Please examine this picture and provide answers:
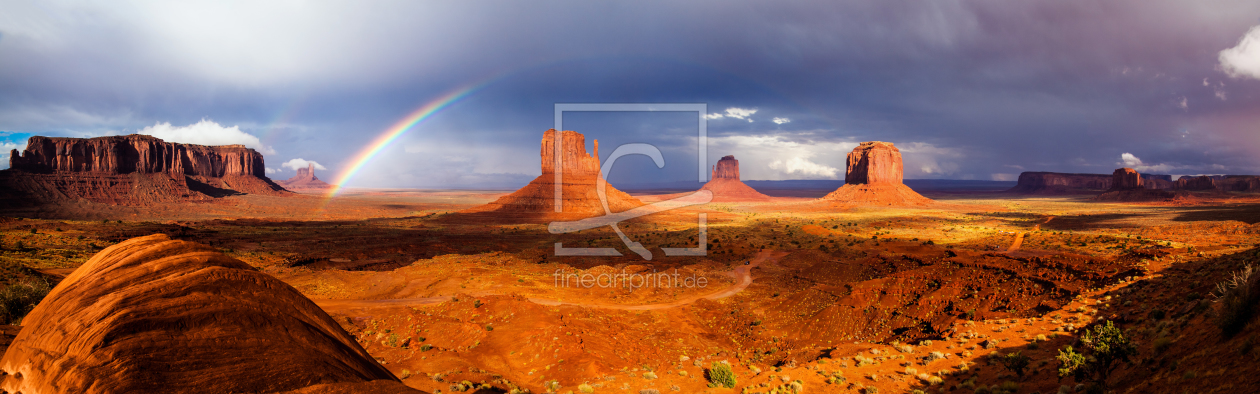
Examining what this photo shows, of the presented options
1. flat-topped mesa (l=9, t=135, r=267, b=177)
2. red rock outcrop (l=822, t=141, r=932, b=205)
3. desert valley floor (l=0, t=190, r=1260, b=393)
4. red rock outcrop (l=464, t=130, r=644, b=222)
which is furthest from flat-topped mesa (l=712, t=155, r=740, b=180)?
flat-topped mesa (l=9, t=135, r=267, b=177)

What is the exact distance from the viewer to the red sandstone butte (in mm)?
171625

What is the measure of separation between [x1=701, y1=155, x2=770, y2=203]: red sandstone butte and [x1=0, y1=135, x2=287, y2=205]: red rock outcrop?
154075mm

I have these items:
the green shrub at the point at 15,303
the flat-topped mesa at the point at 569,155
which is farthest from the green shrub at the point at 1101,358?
the flat-topped mesa at the point at 569,155

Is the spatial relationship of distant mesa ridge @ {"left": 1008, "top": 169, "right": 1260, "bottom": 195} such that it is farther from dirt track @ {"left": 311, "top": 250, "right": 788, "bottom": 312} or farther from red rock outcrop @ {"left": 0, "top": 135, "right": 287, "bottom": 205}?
red rock outcrop @ {"left": 0, "top": 135, "right": 287, "bottom": 205}

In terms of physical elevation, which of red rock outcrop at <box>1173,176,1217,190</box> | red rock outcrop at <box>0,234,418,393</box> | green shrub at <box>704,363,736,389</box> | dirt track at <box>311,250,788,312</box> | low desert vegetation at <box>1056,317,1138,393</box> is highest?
red rock outcrop at <box>1173,176,1217,190</box>

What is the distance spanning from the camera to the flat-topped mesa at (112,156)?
94062 millimetres

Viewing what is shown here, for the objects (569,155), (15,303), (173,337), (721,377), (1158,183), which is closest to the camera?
(173,337)

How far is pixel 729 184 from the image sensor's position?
180 m

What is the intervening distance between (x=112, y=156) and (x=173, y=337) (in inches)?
5884

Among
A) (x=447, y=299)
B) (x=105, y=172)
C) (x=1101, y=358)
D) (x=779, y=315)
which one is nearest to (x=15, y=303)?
(x=447, y=299)

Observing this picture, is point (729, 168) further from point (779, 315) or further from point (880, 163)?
point (779, 315)

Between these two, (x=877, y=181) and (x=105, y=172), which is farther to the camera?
(x=877, y=181)

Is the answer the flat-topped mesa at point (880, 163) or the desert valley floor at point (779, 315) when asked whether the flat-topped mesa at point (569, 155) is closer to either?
the desert valley floor at point (779, 315)

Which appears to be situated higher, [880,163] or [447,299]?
[880,163]
